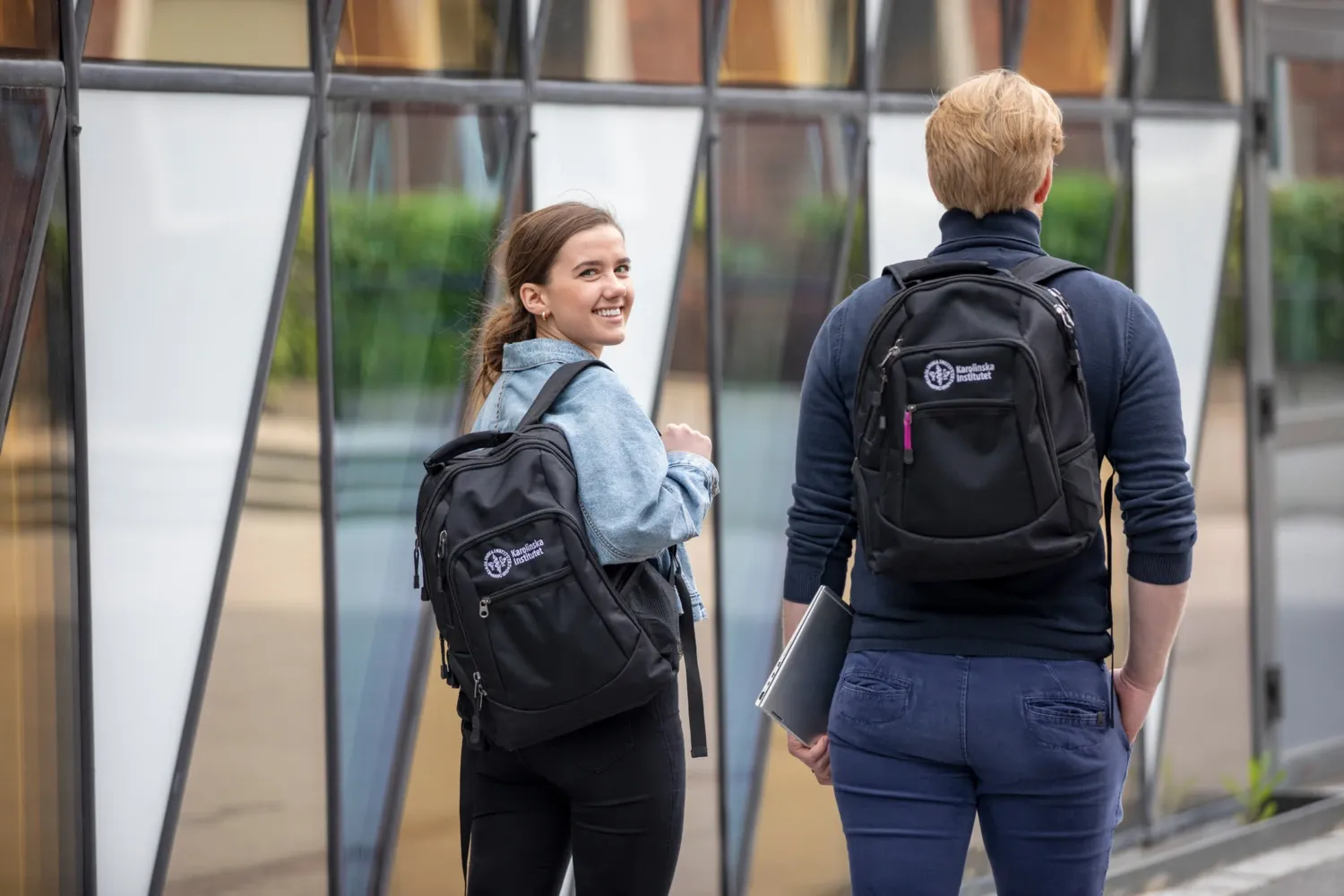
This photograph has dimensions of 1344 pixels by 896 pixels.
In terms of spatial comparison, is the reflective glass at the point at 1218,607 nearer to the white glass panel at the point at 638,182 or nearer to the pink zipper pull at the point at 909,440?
the white glass panel at the point at 638,182

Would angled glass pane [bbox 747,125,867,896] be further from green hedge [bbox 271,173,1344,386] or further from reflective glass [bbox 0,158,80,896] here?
reflective glass [bbox 0,158,80,896]

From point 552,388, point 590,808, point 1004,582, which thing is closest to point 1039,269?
point 1004,582

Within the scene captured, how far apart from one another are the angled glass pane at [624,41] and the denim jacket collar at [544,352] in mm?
1803

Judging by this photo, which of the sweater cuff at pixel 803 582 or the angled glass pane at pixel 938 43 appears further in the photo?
the angled glass pane at pixel 938 43

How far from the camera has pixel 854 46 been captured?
5.72 metres

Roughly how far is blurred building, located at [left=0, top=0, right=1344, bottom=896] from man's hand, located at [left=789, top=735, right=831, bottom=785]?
64.6 inches

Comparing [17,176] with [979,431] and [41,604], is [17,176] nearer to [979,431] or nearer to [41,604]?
[41,604]

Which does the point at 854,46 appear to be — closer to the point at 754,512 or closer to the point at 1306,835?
the point at 754,512

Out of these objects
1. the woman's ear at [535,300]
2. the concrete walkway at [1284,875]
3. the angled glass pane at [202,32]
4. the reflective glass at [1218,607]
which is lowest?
the concrete walkway at [1284,875]

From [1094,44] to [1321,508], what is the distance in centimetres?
231

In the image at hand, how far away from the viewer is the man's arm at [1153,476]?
282 centimetres

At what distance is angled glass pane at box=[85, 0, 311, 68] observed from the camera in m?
4.04

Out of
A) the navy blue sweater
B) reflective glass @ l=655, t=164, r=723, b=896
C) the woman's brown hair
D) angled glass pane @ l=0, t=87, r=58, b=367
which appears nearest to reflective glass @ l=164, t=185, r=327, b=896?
angled glass pane @ l=0, t=87, r=58, b=367

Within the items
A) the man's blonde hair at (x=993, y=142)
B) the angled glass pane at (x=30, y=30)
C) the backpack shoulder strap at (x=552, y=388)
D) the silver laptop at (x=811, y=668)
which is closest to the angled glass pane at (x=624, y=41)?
the angled glass pane at (x=30, y=30)
